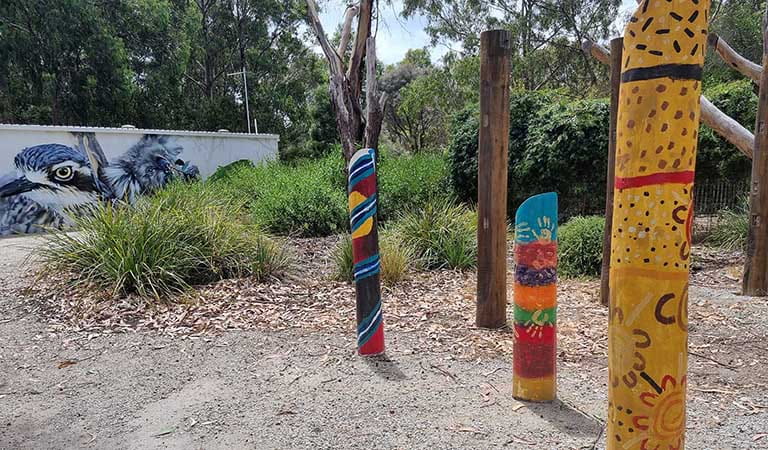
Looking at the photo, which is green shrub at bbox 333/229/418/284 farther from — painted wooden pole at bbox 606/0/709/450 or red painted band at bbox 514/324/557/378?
painted wooden pole at bbox 606/0/709/450

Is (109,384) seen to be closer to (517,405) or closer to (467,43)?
(517,405)

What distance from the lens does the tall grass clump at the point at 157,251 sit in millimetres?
5262

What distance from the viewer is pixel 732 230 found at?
8.14 meters

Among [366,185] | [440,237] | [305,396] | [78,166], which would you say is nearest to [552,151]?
[440,237]

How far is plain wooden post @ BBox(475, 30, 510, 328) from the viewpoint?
3.95 m

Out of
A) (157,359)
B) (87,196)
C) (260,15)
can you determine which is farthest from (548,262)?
(260,15)

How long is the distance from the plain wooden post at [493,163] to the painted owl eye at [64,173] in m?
12.3

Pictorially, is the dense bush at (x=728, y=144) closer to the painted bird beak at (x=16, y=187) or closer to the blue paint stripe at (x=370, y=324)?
the blue paint stripe at (x=370, y=324)

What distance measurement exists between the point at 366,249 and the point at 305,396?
44.7 inches

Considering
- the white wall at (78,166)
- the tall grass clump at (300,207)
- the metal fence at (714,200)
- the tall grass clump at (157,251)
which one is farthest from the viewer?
the white wall at (78,166)

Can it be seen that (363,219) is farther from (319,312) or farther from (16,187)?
(16,187)

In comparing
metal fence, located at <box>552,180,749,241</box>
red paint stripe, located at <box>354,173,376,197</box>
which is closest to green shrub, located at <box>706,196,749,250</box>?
metal fence, located at <box>552,180,749,241</box>

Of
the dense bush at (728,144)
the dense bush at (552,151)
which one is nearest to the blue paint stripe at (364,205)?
the dense bush at (552,151)

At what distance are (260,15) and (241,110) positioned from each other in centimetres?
469
